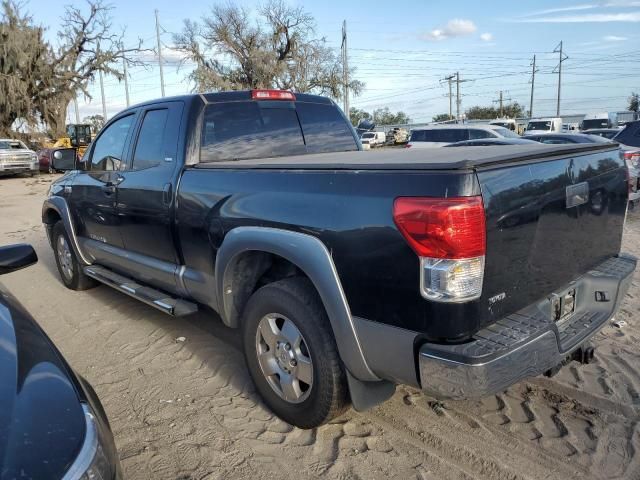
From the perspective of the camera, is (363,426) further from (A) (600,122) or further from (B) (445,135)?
(A) (600,122)

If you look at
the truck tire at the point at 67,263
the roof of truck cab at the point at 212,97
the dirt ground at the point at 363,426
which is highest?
the roof of truck cab at the point at 212,97

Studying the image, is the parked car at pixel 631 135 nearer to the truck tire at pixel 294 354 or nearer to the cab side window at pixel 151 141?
the cab side window at pixel 151 141

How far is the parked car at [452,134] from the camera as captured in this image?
54.9 feet

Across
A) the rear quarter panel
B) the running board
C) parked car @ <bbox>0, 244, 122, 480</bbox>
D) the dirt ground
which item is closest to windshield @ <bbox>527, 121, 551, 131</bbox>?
the dirt ground

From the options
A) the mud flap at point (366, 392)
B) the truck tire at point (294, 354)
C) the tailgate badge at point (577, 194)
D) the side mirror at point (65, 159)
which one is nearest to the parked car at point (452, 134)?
the side mirror at point (65, 159)

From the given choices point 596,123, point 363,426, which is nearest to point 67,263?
point 363,426

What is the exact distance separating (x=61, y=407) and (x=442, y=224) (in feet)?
5.13

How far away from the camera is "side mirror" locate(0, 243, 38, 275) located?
2693mm

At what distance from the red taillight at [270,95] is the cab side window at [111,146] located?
115 centimetres

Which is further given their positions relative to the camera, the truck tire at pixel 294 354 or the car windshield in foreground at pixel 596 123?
the car windshield in foreground at pixel 596 123

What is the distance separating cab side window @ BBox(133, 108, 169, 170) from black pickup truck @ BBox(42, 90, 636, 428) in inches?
0.7

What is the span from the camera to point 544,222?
8.41 ft

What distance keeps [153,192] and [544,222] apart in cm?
275

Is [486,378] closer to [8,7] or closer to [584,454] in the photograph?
[584,454]
